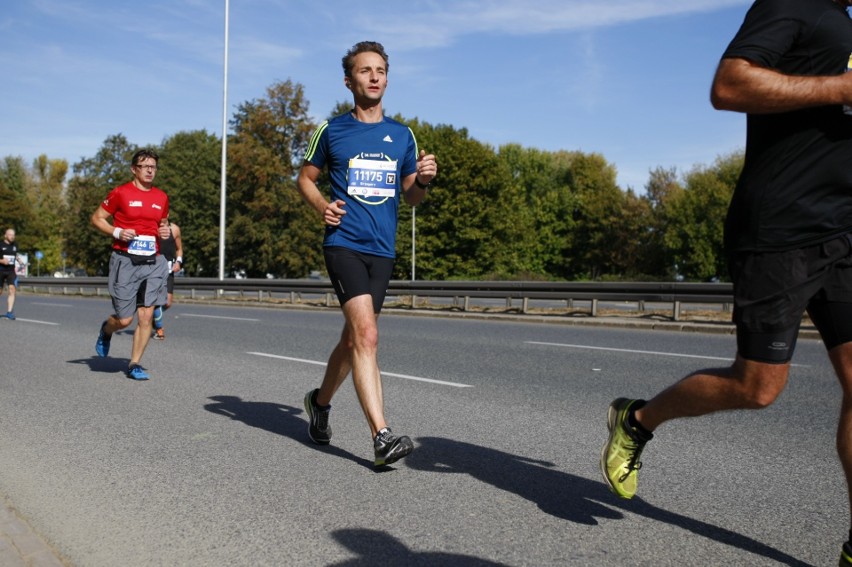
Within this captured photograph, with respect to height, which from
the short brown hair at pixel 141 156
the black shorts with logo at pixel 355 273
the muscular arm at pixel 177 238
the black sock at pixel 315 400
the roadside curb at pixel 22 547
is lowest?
the roadside curb at pixel 22 547

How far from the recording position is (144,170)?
26.1 ft

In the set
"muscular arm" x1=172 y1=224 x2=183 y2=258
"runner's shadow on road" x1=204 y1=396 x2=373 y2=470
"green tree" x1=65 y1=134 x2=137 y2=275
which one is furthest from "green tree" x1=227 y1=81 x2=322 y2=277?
"runner's shadow on road" x1=204 y1=396 x2=373 y2=470

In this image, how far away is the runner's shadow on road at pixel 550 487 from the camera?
→ 3.39 meters

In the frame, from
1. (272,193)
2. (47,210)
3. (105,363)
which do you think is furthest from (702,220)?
(47,210)

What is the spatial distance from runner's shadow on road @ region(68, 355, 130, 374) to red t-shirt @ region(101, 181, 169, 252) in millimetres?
1449

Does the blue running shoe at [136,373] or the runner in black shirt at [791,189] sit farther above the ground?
the runner in black shirt at [791,189]

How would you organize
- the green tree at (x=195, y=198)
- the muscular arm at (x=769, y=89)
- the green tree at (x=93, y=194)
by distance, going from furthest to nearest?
the green tree at (x=93, y=194)
the green tree at (x=195, y=198)
the muscular arm at (x=769, y=89)

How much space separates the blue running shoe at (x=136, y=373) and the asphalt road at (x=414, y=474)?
0.33 ft

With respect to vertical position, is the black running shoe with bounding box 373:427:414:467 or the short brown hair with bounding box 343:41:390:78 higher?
the short brown hair with bounding box 343:41:390:78

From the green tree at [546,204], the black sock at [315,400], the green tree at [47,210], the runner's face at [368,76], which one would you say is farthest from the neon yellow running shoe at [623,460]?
the green tree at [47,210]

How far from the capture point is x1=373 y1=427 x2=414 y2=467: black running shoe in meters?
4.23

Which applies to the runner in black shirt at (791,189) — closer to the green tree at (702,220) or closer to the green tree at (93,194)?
the green tree at (702,220)

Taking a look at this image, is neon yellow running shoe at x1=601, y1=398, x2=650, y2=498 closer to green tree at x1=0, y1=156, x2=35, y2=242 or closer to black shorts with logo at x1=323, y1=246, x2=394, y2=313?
black shorts with logo at x1=323, y1=246, x2=394, y2=313

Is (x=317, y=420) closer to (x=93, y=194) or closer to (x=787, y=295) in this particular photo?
(x=787, y=295)
